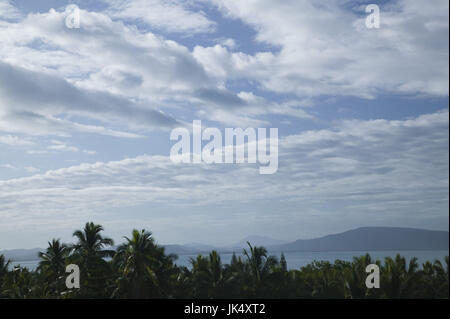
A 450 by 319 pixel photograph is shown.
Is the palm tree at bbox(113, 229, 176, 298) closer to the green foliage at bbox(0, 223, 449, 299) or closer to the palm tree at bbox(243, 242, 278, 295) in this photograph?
the green foliage at bbox(0, 223, 449, 299)

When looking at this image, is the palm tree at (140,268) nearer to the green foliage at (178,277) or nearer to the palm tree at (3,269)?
the green foliage at (178,277)

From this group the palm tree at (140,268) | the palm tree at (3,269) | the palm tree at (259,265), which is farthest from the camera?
the palm tree at (3,269)

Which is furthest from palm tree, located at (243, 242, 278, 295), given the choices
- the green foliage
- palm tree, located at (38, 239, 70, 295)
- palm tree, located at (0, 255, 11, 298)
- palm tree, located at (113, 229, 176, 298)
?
palm tree, located at (0, 255, 11, 298)

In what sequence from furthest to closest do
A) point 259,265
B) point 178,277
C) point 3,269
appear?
point 3,269 → point 259,265 → point 178,277

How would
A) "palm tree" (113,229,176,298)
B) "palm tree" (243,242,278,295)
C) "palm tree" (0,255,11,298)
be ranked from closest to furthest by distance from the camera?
"palm tree" (113,229,176,298) < "palm tree" (243,242,278,295) < "palm tree" (0,255,11,298)

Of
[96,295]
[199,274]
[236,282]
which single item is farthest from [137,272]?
[236,282]

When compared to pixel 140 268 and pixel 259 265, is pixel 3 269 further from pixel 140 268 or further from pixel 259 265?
pixel 259 265

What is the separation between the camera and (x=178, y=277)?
3666cm

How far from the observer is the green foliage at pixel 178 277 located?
105 ft

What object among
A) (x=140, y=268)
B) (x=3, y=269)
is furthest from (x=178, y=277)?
(x=3, y=269)

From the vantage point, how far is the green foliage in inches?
1264

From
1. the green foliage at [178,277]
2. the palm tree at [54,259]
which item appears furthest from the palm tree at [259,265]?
the palm tree at [54,259]
